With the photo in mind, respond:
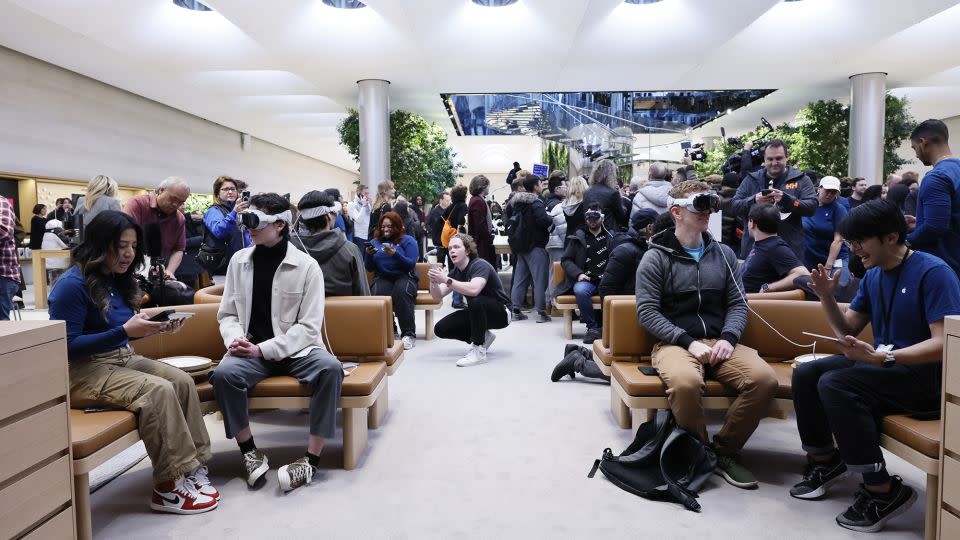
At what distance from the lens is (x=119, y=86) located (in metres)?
14.2

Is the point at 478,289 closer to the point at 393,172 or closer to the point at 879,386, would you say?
the point at 879,386

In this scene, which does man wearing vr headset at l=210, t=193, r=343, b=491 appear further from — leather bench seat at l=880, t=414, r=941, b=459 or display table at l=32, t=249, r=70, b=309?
display table at l=32, t=249, r=70, b=309

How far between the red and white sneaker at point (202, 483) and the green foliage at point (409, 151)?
11.6m

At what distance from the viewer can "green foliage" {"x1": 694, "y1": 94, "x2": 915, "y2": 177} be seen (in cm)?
1344

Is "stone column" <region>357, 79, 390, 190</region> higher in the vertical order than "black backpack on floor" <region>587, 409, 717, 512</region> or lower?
higher

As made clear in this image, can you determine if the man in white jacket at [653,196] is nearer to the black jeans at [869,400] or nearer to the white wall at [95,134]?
the black jeans at [869,400]

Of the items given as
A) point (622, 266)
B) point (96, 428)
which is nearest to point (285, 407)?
point (96, 428)

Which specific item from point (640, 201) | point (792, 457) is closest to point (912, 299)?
point (792, 457)

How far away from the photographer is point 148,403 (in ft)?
9.63

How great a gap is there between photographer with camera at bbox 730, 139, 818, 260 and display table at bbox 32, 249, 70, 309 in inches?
351

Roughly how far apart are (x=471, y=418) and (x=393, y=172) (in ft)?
35.8

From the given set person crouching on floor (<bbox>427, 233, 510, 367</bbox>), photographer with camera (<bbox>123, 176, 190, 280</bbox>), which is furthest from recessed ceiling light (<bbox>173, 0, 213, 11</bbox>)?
person crouching on floor (<bbox>427, 233, 510, 367</bbox>)

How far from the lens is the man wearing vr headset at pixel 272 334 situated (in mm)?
3322

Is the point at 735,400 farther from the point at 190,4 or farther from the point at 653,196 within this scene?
the point at 190,4
